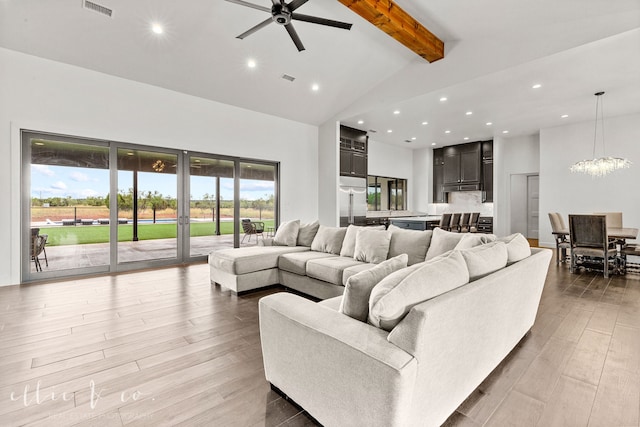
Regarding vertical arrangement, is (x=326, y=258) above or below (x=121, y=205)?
below

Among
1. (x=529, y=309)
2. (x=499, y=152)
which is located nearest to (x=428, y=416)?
(x=529, y=309)

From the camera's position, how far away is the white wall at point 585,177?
21.8 feet

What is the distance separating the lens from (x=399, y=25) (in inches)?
167

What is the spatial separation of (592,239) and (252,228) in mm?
6333

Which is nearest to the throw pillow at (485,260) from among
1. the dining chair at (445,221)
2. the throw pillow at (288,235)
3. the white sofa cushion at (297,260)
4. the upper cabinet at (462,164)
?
the white sofa cushion at (297,260)

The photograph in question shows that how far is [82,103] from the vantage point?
464 cm

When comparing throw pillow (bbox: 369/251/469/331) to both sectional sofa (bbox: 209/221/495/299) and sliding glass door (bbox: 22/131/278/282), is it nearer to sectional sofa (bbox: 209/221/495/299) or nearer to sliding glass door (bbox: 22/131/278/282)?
sectional sofa (bbox: 209/221/495/299)

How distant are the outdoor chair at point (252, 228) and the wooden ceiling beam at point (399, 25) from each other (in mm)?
4609

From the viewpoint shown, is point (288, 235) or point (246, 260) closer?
point (246, 260)

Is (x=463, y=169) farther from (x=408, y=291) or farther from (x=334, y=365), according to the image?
(x=334, y=365)

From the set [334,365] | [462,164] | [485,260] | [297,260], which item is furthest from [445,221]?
[334,365]

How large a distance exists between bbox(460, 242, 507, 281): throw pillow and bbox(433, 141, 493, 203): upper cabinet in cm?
811

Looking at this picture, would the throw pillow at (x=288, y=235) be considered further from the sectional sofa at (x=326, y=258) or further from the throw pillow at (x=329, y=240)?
the throw pillow at (x=329, y=240)

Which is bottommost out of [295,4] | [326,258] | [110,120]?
[326,258]
